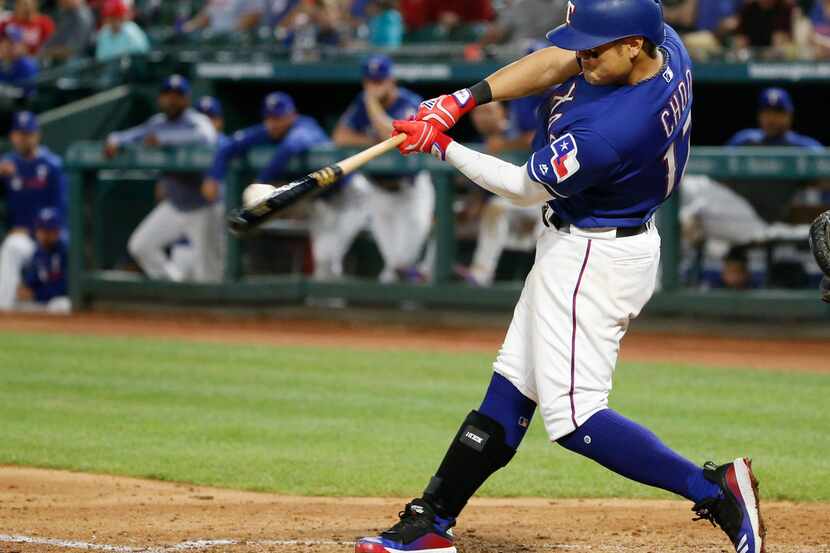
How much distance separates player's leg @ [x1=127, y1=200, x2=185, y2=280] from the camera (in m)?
11.9

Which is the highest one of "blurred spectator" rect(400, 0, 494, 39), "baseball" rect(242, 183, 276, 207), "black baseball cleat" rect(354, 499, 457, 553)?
"blurred spectator" rect(400, 0, 494, 39)

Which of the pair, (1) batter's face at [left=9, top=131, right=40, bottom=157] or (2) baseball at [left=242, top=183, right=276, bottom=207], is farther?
(1) batter's face at [left=9, top=131, right=40, bottom=157]

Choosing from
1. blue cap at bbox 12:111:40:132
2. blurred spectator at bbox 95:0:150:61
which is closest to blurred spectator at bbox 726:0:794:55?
blue cap at bbox 12:111:40:132

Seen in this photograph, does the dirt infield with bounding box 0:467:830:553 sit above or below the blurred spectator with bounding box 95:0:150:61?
below

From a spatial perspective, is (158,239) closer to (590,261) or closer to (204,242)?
(204,242)

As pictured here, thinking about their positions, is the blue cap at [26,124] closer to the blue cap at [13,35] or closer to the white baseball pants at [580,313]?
the blue cap at [13,35]

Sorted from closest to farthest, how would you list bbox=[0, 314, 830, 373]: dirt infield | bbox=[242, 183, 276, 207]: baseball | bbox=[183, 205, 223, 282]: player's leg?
bbox=[242, 183, 276, 207]: baseball, bbox=[0, 314, 830, 373]: dirt infield, bbox=[183, 205, 223, 282]: player's leg

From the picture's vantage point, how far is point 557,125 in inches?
161

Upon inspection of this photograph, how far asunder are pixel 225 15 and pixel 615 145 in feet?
40.5

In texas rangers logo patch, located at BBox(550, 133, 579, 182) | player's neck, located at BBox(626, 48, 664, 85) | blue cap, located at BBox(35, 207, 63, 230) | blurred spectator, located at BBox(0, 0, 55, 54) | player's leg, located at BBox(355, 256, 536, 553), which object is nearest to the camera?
texas rangers logo patch, located at BBox(550, 133, 579, 182)

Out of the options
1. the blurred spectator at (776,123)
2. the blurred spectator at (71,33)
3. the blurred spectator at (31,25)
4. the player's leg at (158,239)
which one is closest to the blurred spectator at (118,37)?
the blurred spectator at (71,33)

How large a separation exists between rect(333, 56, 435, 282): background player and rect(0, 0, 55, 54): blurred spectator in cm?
599

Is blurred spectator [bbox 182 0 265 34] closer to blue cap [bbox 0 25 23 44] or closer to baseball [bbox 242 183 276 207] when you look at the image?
blue cap [bbox 0 25 23 44]

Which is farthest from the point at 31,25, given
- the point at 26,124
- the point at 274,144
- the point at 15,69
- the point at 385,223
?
the point at 385,223
